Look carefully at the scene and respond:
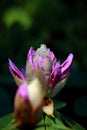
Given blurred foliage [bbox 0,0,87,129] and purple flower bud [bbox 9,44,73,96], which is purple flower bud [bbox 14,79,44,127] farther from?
blurred foliage [bbox 0,0,87,129]

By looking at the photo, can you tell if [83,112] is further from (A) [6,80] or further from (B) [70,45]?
(B) [70,45]

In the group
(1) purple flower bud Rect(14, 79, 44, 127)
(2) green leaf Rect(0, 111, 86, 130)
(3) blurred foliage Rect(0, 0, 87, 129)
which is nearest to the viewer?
(1) purple flower bud Rect(14, 79, 44, 127)

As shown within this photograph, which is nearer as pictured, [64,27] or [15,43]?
[15,43]

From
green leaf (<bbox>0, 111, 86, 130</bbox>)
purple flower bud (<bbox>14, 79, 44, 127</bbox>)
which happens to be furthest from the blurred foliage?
purple flower bud (<bbox>14, 79, 44, 127</bbox>)

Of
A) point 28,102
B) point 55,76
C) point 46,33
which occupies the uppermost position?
point 46,33

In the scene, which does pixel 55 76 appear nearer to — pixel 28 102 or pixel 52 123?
pixel 52 123

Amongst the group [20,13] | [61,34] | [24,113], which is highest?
[20,13]

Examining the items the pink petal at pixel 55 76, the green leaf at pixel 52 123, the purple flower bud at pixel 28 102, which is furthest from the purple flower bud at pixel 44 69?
the purple flower bud at pixel 28 102

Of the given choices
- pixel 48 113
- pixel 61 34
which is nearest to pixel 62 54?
pixel 61 34

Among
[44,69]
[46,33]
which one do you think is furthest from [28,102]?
[46,33]
